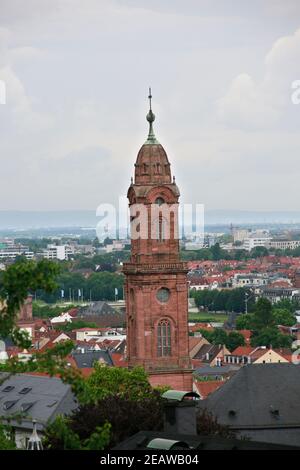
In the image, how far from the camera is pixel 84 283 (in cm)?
17312

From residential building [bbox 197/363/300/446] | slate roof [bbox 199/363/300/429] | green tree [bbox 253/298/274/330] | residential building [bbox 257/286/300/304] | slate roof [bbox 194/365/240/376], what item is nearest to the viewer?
residential building [bbox 197/363/300/446]

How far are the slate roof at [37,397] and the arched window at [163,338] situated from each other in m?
3.20

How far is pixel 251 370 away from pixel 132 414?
7716 mm

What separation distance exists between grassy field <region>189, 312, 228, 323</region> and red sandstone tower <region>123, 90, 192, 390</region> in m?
83.4

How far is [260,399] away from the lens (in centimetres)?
3956

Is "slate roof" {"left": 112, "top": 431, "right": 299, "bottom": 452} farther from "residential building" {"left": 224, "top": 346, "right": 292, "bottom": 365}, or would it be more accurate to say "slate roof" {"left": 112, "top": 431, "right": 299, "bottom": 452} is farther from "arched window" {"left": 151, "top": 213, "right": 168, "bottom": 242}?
"residential building" {"left": 224, "top": 346, "right": 292, "bottom": 365}

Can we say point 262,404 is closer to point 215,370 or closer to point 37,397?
point 37,397

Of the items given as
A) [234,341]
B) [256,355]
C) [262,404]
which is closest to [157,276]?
[262,404]

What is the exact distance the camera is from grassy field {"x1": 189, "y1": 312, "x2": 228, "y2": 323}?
133625 millimetres

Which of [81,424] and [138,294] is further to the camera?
[138,294]

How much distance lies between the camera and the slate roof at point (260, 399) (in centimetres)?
3862

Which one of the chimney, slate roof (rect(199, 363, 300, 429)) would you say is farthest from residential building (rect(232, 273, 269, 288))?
the chimney
